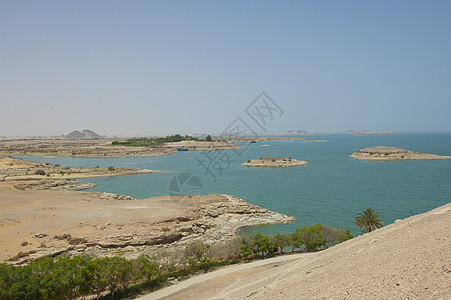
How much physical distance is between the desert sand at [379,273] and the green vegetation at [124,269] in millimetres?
3557

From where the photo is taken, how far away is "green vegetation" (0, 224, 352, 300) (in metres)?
15.1

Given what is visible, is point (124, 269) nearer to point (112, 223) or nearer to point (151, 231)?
point (151, 231)

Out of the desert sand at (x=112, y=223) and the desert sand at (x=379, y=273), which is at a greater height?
the desert sand at (x=379, y=273)

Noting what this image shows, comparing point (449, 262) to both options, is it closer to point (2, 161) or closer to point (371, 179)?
point (371, 179)

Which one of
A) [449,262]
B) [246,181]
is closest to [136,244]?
[449,262]

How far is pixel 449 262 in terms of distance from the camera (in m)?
8.37

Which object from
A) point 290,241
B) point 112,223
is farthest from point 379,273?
point 112,223

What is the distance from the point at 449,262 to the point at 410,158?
308ft

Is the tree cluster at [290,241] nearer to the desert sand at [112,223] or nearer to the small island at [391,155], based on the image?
the desert sand at [112,223]

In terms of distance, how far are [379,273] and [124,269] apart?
45.8 feet

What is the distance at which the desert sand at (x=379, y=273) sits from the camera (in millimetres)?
7977

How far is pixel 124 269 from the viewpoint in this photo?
17.2 m

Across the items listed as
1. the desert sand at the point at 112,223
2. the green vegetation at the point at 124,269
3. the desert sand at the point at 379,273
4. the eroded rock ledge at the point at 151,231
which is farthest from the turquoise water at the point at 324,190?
the desert sand at the point at 379,273

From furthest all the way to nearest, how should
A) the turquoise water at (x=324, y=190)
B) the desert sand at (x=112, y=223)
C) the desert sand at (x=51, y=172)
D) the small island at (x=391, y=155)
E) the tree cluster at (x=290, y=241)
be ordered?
the small island at (x=391, y=155), the desert sand at (x=51, y=172), the turquoise water at (x=324, y=190), the desert sand at (x=112, y=223), the tree cluster at (x=290, y=241)
